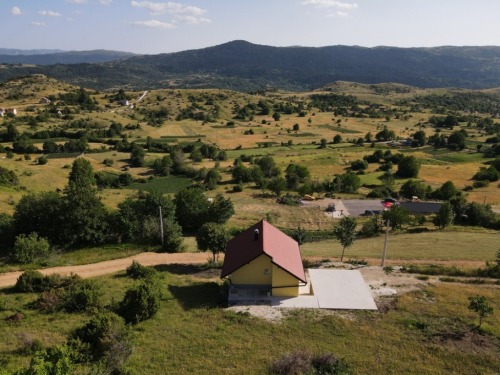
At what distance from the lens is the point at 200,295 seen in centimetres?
2389

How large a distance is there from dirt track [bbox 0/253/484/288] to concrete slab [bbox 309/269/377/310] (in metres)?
5.15

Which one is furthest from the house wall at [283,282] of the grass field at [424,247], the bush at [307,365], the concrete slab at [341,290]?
the grass field at [424,247]

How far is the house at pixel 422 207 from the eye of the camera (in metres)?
59.0

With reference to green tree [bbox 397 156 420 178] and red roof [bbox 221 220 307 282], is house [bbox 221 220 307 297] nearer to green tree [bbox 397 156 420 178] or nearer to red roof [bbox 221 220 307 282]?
red roof [bbox 221 220 307 282]

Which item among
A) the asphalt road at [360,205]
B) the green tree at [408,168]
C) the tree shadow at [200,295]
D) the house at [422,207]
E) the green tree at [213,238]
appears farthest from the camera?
the green tree at [408,168]

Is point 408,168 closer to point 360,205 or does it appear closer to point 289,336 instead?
point 360,205

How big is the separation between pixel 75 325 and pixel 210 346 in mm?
7569

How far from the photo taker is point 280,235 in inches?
1091

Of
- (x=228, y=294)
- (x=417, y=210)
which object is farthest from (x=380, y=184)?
(x=228, y=294)

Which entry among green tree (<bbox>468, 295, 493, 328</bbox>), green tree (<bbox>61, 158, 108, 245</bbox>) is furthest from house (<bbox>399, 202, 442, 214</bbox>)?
green tree (<bbox>61, 158, 108, 245</bbox>)

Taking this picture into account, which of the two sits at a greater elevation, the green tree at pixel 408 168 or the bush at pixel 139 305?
the bush at pixel 139 305

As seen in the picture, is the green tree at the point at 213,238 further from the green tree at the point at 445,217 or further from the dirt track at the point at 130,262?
the green tree at the point at 445,217

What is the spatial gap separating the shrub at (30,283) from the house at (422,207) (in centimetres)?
5470

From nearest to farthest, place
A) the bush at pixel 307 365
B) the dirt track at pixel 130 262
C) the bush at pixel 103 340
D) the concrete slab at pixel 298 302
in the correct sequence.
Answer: the bush at pixel 307 365 → the bush at pixel 103 340 → the concrete slab at pixel 298 302 → the dirt track at pixel 130 262
